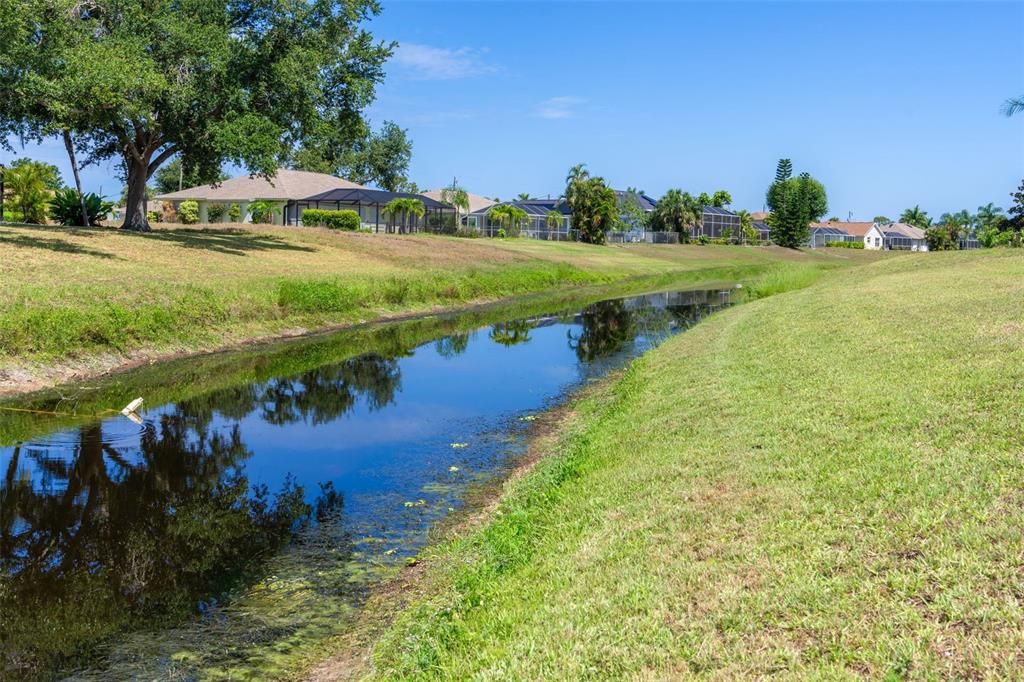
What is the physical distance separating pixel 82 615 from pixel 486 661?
378 cm

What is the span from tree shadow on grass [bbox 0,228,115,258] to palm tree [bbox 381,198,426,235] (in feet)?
122

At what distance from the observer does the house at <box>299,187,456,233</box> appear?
67250mm

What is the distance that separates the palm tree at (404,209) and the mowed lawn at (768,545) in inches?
2219

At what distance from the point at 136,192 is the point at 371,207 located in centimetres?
3267

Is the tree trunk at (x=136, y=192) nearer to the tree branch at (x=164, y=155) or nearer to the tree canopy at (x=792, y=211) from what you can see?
the tree branch at (x=164, y=155)

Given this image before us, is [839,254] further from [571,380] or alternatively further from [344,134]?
[571,380]

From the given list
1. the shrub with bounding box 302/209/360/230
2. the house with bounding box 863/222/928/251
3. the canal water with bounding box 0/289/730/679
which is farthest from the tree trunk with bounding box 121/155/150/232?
the house with bounding box 863/222/928/251

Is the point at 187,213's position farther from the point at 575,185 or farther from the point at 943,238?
the point at 943,238

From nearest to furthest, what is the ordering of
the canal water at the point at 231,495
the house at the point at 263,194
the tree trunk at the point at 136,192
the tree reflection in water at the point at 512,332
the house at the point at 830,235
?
the canal water at the point at 231,495 < the tree reflection in water at the point at 512,332 < the tree trunk at the point at 136,192 < the house at the point at 263,194 < the house at the point at 830,235

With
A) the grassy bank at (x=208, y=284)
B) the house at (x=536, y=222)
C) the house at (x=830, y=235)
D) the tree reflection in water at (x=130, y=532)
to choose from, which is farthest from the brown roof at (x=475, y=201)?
the tree reflection in water at (x=130, y=532)

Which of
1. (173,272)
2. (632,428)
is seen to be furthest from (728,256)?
(632,428)

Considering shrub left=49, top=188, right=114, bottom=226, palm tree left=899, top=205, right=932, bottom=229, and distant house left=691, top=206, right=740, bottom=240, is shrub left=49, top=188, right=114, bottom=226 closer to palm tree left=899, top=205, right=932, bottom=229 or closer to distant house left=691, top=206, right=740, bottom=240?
distant house left=691, top=206, right=740, bottom=240

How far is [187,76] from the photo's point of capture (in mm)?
32469

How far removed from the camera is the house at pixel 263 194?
67812 mm
